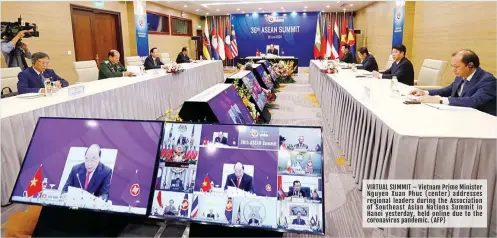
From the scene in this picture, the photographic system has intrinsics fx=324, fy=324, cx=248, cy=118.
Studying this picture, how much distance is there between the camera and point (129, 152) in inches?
55.3

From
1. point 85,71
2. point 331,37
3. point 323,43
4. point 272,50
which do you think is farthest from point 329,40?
point 85,71

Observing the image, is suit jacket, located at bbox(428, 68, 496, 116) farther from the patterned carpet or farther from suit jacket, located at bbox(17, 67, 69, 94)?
suit jacket, located at bbox(17, 67, 69, 94)

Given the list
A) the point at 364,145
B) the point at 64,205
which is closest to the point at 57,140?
the point at 64,205

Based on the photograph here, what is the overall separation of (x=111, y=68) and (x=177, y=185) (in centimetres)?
422

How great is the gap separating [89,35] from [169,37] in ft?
13.8

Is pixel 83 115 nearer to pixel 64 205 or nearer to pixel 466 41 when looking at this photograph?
pixel 64 205

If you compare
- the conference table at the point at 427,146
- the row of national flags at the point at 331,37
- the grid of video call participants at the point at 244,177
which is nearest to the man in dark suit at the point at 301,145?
the grid of video call participants at the point at 244,177

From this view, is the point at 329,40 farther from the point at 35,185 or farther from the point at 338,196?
the point at 35,185

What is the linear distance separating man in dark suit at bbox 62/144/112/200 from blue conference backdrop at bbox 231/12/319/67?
1403 centimetres

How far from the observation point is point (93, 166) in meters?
1.41

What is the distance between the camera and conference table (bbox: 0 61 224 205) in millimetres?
2230

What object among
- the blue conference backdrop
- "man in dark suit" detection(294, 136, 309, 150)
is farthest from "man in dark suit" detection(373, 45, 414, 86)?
the blue conference backdrop

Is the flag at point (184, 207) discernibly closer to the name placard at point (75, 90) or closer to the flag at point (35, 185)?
the flag at point (35, 185)

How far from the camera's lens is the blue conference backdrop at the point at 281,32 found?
14.5 meters
